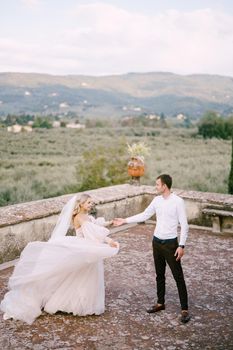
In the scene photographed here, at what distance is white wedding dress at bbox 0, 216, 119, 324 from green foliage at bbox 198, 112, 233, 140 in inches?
1878

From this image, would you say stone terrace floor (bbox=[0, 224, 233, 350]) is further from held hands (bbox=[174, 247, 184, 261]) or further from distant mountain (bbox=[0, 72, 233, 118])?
distant mountain (bbox=[0, 72, 233, 118])

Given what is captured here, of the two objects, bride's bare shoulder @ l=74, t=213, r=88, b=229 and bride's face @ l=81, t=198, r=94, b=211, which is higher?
bride's face @ l=81, t=198, r=94, b=211

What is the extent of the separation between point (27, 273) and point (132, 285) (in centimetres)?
166

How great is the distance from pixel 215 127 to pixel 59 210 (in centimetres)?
4854

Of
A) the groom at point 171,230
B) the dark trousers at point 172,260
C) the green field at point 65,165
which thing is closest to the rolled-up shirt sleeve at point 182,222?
the groom at point 171,230

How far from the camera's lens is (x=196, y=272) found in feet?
23.1

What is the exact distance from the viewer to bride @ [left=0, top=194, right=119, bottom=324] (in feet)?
17.3

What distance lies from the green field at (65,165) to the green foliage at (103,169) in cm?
15

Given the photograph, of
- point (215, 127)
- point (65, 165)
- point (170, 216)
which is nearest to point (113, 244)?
point (170, 216)

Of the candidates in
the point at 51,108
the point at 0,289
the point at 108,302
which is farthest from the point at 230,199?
the point at 51,108

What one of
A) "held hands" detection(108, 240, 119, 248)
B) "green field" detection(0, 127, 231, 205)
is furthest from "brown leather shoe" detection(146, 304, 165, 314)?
"green field" detection(0, 127, 231, 205)

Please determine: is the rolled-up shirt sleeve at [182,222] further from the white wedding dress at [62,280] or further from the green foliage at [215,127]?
the green foliage at [215,127]

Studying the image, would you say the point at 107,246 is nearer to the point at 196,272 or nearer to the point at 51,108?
the point at 196,272

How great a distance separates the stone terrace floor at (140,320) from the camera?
4.65 m
